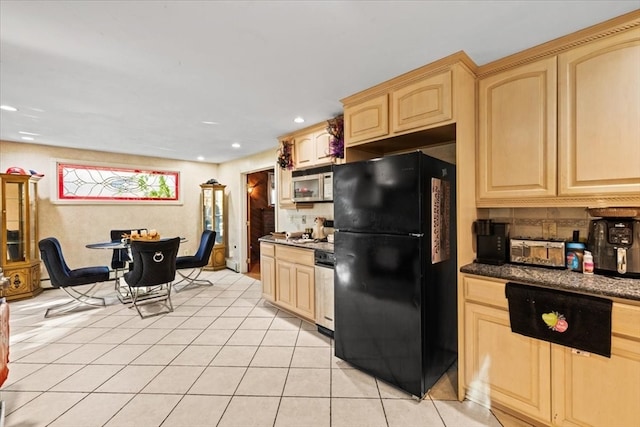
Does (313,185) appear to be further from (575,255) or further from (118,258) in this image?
(118,258)

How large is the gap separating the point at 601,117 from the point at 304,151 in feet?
9.19

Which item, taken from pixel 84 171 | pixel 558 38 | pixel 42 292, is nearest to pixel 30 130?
pixel 84 171

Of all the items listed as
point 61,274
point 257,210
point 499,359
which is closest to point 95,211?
point 61,274

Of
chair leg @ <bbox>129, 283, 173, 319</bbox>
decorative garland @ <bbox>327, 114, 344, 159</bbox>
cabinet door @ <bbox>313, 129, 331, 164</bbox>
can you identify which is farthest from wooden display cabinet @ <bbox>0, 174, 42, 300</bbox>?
decorative garland @ <bbox>327, 114, 344, 159</bbox>

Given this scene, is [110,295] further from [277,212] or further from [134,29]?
[134,29]

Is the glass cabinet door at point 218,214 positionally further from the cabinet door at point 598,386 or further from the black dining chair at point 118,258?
the cabinet door at point 598,386

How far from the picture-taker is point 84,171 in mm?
4949

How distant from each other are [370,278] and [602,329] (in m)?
1.27

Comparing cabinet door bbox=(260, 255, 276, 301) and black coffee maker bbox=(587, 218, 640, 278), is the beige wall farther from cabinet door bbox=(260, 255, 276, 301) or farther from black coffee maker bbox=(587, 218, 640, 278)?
black coffee maker bbox=(587, 218, 640, 278)

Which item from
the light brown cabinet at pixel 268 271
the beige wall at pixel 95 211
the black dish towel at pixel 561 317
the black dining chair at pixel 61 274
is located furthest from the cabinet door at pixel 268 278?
→ the beige wall at pixel 95 211

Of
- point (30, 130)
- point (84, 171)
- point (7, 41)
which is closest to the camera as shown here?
point (7, 41)

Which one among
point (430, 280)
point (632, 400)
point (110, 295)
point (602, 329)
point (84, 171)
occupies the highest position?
point (84, 171)

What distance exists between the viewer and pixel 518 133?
1903 mm

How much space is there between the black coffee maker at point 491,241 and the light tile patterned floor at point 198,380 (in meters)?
1.00
